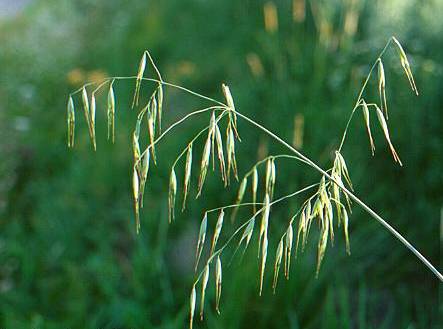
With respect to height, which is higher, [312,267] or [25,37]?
[25,37]

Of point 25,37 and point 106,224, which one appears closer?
point 106,224

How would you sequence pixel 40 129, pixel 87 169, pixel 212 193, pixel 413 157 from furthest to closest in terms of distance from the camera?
pixel 40 129 → pixel 87 169 → pixel 212 193 → pixel 413 157

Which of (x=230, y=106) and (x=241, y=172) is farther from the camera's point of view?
(x=241, y=172)

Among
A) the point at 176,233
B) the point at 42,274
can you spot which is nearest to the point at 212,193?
the point at 176,233

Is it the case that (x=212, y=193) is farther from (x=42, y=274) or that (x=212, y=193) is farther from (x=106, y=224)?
(x=42, y=274)

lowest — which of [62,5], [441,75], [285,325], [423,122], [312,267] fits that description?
[285,325]

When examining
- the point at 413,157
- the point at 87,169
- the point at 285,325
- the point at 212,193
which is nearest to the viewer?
the point at 285,325

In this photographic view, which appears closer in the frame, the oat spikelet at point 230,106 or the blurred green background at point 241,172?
the oat spikelet at point 230,106

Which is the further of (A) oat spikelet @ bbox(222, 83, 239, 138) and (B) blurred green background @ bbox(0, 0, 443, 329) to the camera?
(B) blurred green background @ bbox(0, 0, 443, 329)
